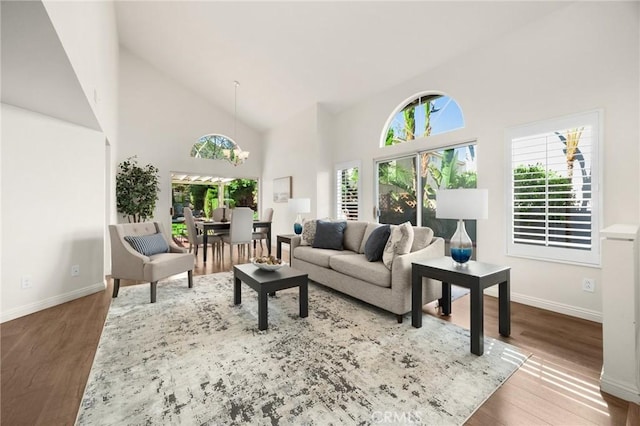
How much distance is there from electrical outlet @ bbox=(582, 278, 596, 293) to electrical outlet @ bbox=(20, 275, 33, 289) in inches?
221

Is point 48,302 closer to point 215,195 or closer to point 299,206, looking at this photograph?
point 299,206

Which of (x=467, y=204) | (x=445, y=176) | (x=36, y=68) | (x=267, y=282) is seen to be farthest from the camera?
(x=445, y=176)

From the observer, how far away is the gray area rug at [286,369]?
150 centimetres

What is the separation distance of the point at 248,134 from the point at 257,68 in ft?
8.78

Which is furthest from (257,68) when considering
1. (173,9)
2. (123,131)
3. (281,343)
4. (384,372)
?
(384,372)

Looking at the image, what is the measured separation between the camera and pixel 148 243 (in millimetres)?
3502

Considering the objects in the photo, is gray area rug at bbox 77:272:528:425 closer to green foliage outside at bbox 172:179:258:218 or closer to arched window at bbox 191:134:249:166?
arched window at bbox 191:134:249:166

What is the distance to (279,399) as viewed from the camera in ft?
5.22

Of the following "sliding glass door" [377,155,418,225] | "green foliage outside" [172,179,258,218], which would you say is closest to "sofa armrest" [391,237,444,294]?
"sliding glass door" [377,155,418,225]

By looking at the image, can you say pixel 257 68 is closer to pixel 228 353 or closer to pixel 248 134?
pixel 248 134

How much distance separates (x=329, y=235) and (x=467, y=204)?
1.92 metres

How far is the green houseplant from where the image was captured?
5410 millimetres

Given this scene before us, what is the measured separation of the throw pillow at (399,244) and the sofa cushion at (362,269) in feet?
0.34

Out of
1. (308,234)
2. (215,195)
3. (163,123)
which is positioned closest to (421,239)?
(308,234)
